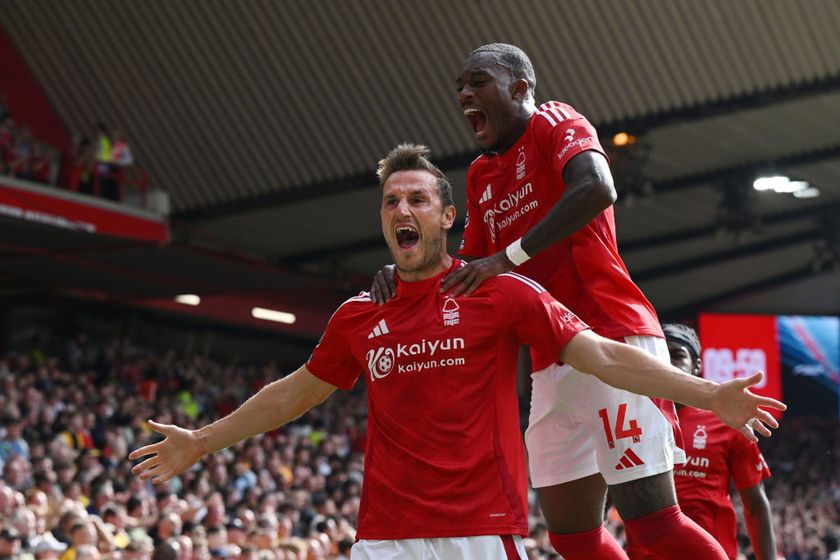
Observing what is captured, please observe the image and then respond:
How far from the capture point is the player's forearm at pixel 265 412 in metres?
5.03

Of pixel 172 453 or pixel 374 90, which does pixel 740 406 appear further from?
pixel 374 90

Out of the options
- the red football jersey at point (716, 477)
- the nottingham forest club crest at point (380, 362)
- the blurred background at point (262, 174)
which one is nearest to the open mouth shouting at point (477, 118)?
the nottingham forest club crest at point (380, 362)

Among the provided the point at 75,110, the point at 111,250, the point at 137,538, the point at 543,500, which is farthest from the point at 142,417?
the point at 543,500

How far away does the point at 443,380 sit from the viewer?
4.59m

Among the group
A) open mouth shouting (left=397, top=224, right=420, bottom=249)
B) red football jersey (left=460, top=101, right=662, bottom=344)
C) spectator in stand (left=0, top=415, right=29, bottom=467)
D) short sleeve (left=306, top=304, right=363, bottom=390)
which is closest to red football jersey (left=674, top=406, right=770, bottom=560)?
red football jersey (left=460, top=101, right=662, bottom=344)

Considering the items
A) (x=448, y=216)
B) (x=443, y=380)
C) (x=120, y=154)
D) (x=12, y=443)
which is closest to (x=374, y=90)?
(x=120, y=154)

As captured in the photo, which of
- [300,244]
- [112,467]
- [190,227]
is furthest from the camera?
[300,244]

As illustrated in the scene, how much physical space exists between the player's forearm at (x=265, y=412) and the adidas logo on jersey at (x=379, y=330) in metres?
0.40

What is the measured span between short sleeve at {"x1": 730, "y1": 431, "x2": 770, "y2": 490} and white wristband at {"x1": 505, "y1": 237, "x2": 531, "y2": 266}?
3077mm

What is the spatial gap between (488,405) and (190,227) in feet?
64.2

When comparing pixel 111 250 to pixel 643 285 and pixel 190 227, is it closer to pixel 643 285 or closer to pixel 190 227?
pixel 190 227

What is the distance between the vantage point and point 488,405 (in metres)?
4.58

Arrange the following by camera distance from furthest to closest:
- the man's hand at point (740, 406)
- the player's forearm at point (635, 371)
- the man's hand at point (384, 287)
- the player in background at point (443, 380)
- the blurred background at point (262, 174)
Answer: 1. the blurred background at point (262, 174)
2. the man's hand at point (384, 287)
3. the player in background at point (443, 380)
4. the player's forearm at point (635, 371)
5. the man's hand at point (740, 406)

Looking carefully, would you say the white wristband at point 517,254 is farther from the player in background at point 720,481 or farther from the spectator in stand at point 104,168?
the spectator in stand at point 104,168
